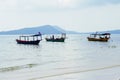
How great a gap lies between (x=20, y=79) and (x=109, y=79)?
742 centimetres

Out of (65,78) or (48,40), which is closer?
(65,78)

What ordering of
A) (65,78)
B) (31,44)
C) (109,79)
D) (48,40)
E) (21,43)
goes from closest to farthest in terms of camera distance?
(109,79) → (65,78) → (31,44) → (21,43) → (48,40)

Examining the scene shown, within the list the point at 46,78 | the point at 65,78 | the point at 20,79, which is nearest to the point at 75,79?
the point at 65,78

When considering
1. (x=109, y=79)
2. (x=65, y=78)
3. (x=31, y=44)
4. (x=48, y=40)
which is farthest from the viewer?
(x=48, y=40)

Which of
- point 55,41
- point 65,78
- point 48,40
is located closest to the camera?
point 65,78

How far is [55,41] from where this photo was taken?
401ft

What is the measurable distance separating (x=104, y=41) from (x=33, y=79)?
99.4m

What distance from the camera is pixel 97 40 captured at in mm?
123250

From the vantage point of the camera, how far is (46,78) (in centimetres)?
2581

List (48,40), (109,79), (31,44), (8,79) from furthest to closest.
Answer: (48,40), (31,44), (8,79), (109,79)

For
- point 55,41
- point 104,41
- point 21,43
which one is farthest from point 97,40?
point 21,43

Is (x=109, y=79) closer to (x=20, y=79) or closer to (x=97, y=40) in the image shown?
(x=20, y=79)

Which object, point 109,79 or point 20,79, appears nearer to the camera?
point 109,79

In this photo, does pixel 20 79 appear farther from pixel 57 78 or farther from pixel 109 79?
pixel 109 79
